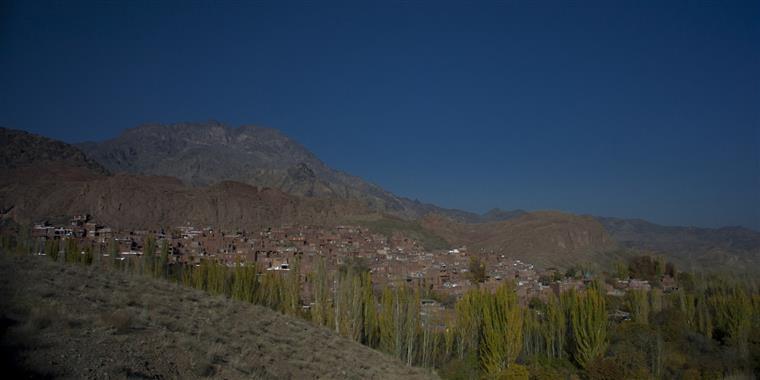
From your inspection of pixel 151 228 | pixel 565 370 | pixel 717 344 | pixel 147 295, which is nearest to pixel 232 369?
pixel 147 295

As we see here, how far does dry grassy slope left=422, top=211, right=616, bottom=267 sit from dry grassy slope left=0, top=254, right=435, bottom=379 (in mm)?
93215

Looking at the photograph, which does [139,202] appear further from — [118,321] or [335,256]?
[118,321]

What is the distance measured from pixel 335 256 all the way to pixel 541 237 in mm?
58674

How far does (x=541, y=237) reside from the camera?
382 ft

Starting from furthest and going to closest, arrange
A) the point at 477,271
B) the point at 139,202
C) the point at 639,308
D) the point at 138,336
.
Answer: the point at 139,202
the point at 477,271
the point at 639,308
the point at 138,336

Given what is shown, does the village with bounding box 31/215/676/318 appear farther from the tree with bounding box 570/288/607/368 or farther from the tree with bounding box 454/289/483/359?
the tree with bounding box 570/288/607/368

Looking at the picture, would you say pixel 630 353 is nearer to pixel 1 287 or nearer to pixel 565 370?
pixel 565 370

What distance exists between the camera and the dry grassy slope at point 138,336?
24.4 ft

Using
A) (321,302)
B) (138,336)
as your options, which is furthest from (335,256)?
(138,336)

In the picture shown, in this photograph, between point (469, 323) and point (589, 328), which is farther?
point (469, 323)

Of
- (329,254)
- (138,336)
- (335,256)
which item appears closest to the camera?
(138,336)

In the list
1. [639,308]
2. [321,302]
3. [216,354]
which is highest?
[216,354]

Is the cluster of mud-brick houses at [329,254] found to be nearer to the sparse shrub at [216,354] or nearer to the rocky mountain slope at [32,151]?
the rocky mountain slope at [32,151]

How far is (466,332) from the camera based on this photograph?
37.5 meters
